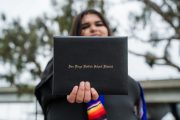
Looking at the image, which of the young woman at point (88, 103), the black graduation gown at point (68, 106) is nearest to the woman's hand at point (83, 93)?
the young woman at point (88, 103)

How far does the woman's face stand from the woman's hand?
0.54 metres

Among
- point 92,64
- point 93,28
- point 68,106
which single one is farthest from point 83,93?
point 93,28

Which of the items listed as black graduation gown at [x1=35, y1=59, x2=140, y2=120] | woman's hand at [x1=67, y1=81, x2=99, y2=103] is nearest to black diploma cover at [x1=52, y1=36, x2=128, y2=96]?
woman's hand at [x1=67, y1=81, x2=99, y2=103]

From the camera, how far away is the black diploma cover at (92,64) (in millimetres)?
1913

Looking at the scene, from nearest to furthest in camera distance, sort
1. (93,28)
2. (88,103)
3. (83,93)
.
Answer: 1. (83,93)
2. (88,103)
3. (93,28)

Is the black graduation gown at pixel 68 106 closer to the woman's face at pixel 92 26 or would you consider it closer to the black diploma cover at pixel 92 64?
the black diploma cover at pixel 92 64

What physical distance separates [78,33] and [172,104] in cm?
2298

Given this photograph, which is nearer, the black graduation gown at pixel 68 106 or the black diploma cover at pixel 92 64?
the black diploma cover at pixel 92 64

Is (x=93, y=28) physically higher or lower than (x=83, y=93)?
higher

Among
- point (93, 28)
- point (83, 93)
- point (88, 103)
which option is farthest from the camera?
point (93, 28)

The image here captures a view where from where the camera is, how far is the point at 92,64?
192 cm

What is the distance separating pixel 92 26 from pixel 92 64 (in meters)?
0.50

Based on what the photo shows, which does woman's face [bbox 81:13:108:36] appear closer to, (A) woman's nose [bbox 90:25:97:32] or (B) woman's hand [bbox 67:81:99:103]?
(A) woman's nose [bbox 90:25:97:32]

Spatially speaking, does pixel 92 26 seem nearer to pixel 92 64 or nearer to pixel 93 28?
pixel 93 28
